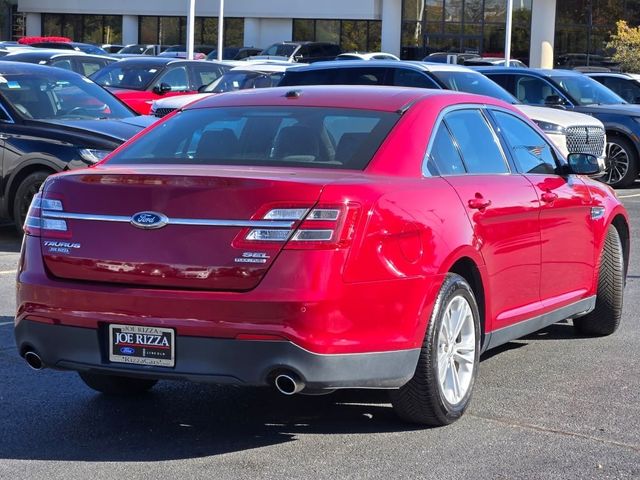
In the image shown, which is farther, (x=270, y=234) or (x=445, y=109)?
(x=445, y=109)

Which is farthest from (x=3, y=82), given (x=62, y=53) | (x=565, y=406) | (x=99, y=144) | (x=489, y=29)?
(x=489, y=29)

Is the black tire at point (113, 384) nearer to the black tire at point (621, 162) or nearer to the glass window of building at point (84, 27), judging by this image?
the black tire at point (621, 162)

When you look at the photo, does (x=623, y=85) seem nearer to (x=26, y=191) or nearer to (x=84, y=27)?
(x=26, y=191)

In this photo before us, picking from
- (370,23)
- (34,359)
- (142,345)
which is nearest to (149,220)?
(142,345)

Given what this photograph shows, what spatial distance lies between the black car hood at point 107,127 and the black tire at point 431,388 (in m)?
6.37

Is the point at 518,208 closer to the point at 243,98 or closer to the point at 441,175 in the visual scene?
the point at 441,175

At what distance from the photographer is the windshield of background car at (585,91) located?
758 inches

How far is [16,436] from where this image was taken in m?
5.46

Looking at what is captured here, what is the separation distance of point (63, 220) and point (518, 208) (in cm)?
243

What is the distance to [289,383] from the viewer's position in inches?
195

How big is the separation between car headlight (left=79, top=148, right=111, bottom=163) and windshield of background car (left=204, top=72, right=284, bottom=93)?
870cm

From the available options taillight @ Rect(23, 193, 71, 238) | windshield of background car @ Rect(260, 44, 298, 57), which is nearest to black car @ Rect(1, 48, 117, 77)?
taillight @ Rect(23, 193, 71, 238)

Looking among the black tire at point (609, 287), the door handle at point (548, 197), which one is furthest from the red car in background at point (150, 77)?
the door handle at point (548, 197)

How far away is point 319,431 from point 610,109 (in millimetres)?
14066
